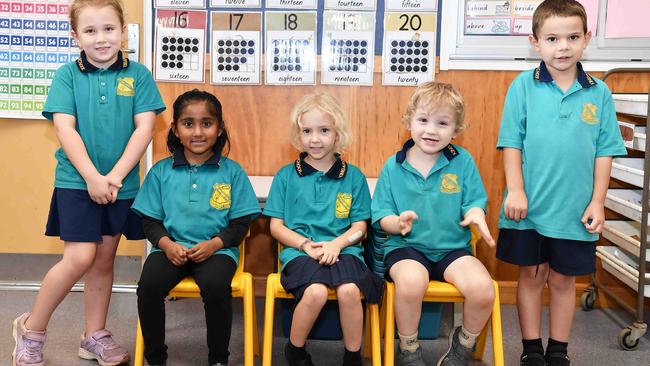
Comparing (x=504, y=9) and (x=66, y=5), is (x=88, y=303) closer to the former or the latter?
(x=66, y=5)

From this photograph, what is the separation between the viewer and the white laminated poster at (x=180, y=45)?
2691 mm

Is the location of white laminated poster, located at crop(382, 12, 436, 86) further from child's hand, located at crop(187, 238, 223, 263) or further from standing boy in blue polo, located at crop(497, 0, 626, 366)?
child's hand, located at crop(187, 238, 223, 263)

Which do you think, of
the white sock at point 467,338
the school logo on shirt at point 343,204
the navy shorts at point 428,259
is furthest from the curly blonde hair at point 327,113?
the white sock at point 467,338

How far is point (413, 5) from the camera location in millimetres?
2676

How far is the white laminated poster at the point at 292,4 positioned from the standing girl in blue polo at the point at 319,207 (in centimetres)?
57

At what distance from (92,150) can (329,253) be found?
0.86 metres

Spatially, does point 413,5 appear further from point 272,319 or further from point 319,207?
point 272,319

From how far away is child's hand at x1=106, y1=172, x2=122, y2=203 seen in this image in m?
2.11

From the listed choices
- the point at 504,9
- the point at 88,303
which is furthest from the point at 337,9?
the point at 88,303

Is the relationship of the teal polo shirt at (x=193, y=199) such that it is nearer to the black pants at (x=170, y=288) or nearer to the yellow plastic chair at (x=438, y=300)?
the black pants at (x=170, y=288)

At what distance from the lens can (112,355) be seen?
221cm

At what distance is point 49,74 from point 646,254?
2504mm

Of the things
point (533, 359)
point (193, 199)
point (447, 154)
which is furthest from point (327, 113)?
point (533, 359)

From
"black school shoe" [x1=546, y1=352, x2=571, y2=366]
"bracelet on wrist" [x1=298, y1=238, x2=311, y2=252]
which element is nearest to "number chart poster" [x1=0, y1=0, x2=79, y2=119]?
"bracelet on wrist" [x1=298, y1=238, x2=311, y2=252]
